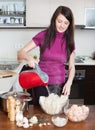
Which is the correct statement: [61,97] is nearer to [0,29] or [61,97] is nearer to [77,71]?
[77,71]

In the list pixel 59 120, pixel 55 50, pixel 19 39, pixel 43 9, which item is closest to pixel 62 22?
pixel 55 50

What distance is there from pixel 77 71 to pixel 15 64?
84 cm

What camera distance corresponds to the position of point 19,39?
3.88 metres

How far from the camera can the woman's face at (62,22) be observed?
210cm

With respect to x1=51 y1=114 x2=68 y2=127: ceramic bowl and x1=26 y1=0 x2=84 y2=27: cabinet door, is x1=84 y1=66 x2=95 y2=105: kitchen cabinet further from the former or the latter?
x1=51 y1=114 x2=68 y2=127: ceramic bowl

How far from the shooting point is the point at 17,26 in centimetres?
363

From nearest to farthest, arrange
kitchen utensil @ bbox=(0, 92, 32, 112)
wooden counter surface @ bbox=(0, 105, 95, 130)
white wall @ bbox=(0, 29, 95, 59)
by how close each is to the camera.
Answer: wooden counter surface @ bbox=(0, 105, 95, 130), kitchen utensil @ bbox=(0, 92, 32, 112), white wall @ bbox=(0, 29, 95, 59)

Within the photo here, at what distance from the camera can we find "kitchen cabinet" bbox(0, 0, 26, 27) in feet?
11.9

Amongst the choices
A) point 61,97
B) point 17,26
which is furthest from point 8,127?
point 17,26

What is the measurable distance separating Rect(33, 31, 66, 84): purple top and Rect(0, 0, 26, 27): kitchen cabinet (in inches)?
59.4

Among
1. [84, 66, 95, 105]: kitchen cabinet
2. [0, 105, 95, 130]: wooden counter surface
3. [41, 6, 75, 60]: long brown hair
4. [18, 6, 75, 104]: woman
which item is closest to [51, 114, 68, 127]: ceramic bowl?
[0, 105, 95, 130]: wooden counter surface

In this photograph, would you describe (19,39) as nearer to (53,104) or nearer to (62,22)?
(62,22)

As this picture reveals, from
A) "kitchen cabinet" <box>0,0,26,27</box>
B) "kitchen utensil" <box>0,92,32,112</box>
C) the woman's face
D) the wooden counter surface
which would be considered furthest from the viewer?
"kitchen cabinet" <box>0,0,26,27</box>

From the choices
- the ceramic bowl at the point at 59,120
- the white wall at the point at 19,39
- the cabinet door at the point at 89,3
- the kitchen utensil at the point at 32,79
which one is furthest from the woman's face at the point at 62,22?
the white wall at the point at 19,39
